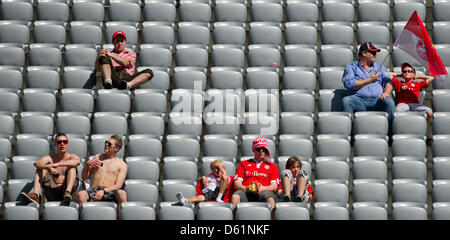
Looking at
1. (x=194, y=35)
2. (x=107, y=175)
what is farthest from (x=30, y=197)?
(x=194, y=35)

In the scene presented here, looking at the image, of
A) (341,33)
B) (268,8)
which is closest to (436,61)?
(341,33)

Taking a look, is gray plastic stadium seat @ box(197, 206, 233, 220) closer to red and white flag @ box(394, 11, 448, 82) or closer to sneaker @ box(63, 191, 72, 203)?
sneaker @ box(63, 191, 72, 203)

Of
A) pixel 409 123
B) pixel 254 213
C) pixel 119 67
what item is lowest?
pixel 254 213

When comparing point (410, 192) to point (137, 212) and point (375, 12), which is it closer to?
point (137, 212)

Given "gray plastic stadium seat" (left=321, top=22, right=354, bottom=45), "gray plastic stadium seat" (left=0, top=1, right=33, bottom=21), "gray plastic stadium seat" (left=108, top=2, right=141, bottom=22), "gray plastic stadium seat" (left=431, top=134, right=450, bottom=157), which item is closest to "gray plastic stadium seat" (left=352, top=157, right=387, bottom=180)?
"gray plastic stadium seat" (left=431, top=134, right=450, bottom=157)

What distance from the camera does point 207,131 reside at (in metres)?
9.84

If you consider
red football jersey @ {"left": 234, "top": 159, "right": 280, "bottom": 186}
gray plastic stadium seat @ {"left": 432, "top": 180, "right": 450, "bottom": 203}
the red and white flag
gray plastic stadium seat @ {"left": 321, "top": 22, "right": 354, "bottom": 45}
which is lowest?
gray plastic stadium seat @ {"left": 432, "top": 180, "right": 450, "bottom": 203}

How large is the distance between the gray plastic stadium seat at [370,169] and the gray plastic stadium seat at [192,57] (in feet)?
7.07

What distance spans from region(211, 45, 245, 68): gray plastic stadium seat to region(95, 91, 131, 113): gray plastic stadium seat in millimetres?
1111

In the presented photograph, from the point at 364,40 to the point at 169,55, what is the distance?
199 centimetres

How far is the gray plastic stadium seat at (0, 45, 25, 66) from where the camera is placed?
10.7m

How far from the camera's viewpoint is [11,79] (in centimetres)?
1042

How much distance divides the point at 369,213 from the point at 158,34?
3.34m
